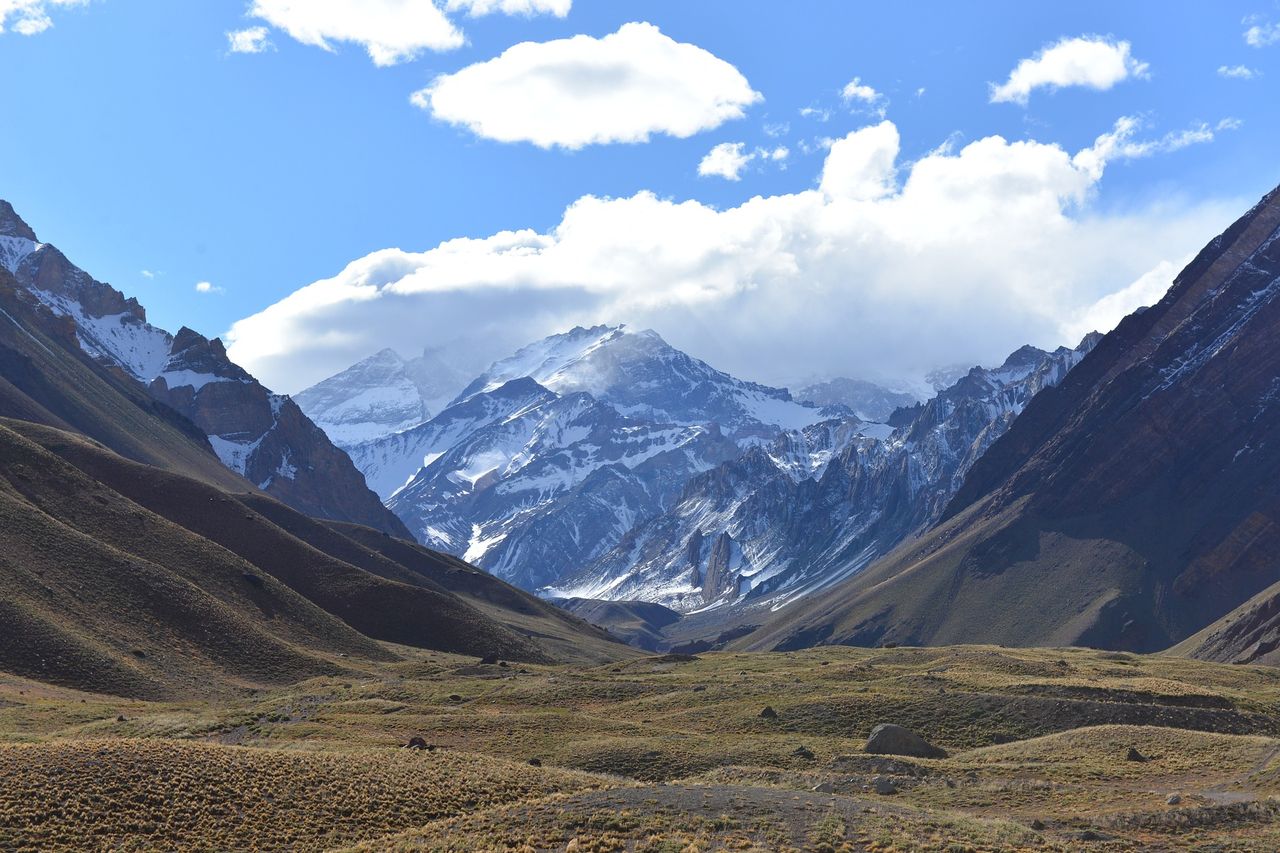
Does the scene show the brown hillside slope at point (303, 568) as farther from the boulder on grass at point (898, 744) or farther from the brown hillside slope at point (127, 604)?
the boulder on grass at point (898, 744)

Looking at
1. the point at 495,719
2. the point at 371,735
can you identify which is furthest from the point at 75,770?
the point at 495,719

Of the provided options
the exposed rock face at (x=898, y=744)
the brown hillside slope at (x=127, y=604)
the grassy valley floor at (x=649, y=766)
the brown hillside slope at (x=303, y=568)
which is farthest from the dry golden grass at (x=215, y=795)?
the brown hillside slope at (x=303, y=568)

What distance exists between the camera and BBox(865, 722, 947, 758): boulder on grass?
7506 cm

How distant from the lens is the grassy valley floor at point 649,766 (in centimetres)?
4675

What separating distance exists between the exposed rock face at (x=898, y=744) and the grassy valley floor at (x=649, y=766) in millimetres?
2486

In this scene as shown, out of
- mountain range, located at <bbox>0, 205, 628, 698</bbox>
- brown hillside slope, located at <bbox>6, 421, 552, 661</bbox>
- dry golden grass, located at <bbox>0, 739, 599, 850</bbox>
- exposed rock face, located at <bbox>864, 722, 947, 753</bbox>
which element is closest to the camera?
dry golden grass, located at <bbox>0, 739, 599, 850</bbox>

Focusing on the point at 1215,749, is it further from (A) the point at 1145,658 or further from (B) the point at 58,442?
(B) the point at 58,442

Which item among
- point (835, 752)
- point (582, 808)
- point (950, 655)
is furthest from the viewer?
point (950, 655)

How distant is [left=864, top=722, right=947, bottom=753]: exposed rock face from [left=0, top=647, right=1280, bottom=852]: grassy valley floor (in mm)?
2486

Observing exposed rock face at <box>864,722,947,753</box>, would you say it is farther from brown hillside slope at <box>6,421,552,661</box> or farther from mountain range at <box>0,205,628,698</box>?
brown hillside slope at <box>6,421,552,661</box>

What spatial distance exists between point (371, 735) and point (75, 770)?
31.6 metres

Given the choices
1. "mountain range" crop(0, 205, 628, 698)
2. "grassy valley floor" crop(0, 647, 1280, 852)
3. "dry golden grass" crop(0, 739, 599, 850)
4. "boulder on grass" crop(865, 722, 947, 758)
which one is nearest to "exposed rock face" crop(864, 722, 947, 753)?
"boulder on grass" crop(865, 722, 947, 758)

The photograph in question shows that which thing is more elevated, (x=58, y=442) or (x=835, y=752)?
(x=58, y=442)

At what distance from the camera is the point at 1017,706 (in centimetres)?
9338
